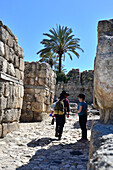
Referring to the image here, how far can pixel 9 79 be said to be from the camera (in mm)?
5309

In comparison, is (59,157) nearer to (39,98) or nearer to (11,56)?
(11,56)

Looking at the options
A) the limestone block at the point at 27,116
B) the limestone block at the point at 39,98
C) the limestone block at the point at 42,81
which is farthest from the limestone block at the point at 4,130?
the limestone block at the point at 42,81

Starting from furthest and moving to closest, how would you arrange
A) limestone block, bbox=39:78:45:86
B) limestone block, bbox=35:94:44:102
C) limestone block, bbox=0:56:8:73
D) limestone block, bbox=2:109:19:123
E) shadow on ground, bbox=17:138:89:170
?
limestone block, bbox=39:78:45:86
limestone block, bbox=35:94:44:102
limestone block, bbox=2:109:19:123
limestone block, bbox=0:56:8:73
shadow on ground, bbox=17:138:89:170

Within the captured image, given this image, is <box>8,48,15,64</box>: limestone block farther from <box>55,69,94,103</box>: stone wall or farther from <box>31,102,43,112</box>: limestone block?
<box>55,69,94,103</box>: stone wall

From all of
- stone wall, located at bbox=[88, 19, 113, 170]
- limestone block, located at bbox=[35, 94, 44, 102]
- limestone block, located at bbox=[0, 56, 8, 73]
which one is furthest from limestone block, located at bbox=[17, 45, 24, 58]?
stone wall, located at bbox=[88, 19, 113, 170]

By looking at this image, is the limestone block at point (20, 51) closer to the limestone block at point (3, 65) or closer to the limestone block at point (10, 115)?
the limestone block at point (3, 65)

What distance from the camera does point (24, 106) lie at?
841 cm

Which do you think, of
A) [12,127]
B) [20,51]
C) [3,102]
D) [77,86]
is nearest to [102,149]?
[3,102]

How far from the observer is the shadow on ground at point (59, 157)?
3.01 metres

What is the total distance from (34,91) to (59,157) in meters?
5.31

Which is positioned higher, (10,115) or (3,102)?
(3,102)

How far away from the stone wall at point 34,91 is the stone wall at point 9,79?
1.82 m

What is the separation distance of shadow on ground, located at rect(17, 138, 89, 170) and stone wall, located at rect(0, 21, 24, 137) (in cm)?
132

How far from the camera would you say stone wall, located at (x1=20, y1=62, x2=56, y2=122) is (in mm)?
8375
